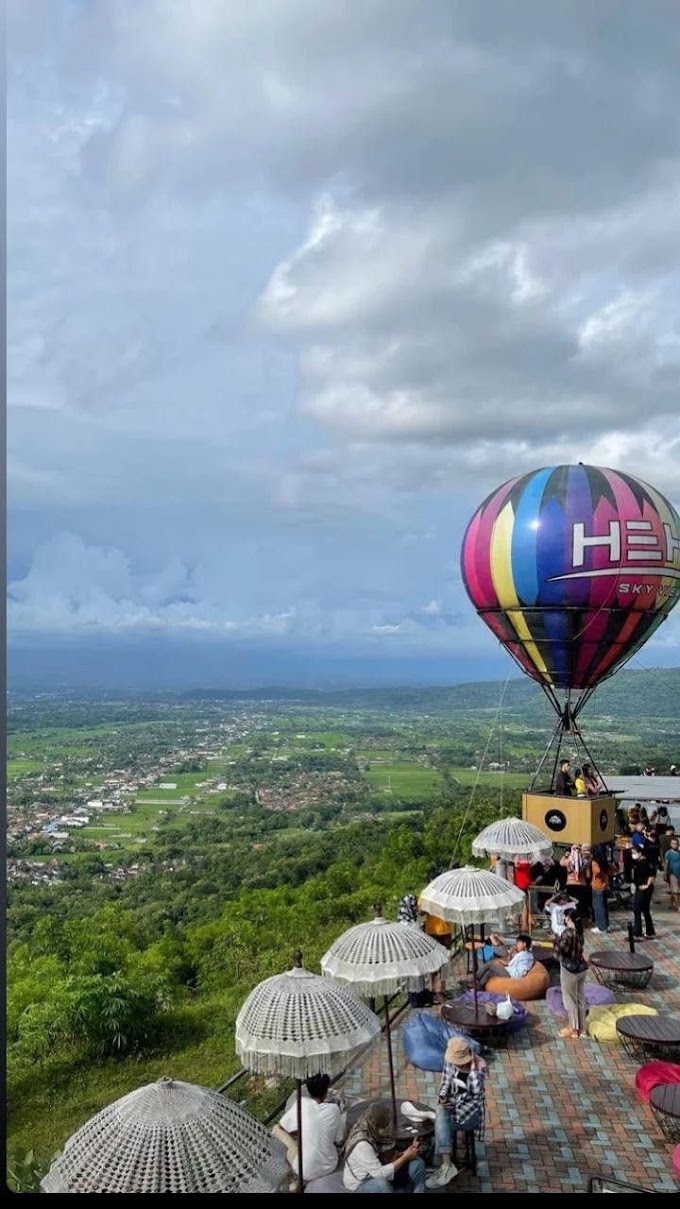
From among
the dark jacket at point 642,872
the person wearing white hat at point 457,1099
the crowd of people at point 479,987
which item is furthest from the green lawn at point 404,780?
the person wearing white hat at point 457,1099

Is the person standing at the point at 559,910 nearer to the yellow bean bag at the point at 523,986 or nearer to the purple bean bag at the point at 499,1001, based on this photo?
the yellow bean bag at the point at 523,986

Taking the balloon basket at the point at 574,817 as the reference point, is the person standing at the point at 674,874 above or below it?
below

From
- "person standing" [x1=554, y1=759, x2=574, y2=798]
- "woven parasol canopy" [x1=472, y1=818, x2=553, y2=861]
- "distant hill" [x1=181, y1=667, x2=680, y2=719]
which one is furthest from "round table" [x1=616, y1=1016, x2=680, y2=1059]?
"distant hill" [x1=181, y1=667, x2=680, y2=719]

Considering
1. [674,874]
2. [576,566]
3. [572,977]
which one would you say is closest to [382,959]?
[572,977]

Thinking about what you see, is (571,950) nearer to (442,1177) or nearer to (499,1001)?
(499,1001)

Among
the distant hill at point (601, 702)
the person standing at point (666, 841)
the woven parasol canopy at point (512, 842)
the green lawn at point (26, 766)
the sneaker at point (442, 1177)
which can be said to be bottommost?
the green lawn at point (26, 766)

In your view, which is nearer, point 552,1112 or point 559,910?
point 552,1112
